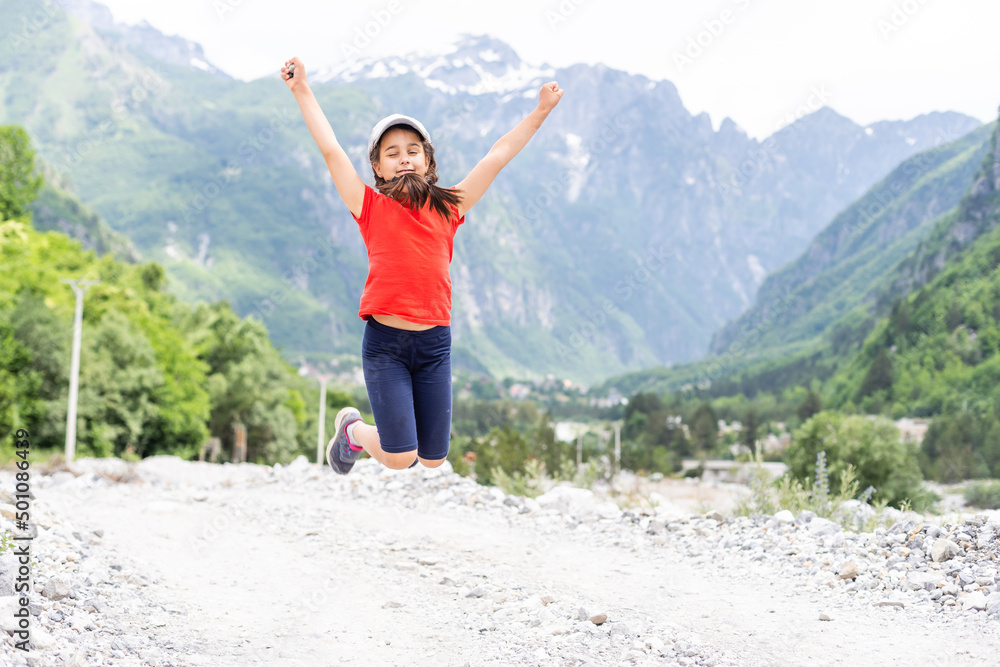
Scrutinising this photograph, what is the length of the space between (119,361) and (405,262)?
3007cm

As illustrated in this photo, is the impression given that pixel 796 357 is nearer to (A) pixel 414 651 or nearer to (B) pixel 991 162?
(B) pixel 991 162

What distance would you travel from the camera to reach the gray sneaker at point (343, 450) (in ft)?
18.1

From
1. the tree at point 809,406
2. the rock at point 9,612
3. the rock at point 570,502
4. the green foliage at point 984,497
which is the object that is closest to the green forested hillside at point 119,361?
the rock at point 570,502

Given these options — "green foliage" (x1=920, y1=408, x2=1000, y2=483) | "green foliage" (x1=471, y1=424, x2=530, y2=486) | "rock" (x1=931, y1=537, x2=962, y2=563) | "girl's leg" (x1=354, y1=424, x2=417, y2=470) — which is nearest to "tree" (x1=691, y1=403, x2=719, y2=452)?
"green foliage" (x1=920, y1=408, x2=1000, y2=483)

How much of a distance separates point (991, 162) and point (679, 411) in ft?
232

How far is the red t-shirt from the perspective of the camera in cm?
416

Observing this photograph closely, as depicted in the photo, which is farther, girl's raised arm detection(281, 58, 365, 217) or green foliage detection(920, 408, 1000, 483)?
green foliage detection(920, 408, 1000, 483)

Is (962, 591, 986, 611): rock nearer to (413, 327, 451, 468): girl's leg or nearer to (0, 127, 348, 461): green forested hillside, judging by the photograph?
(413, 327, 451, 468): girl's leg

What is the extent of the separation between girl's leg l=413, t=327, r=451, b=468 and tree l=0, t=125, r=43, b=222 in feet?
157

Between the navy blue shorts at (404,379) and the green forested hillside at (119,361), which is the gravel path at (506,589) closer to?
the navy blue shorts at (404,379)

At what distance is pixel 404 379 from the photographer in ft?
14.5

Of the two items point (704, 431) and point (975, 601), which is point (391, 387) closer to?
point (975, 601)

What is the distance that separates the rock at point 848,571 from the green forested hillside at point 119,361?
2111 centimetres

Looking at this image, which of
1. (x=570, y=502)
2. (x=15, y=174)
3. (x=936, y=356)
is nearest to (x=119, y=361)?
(x=15, y=174)
